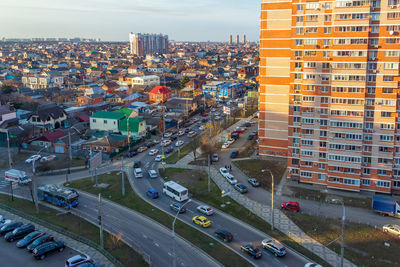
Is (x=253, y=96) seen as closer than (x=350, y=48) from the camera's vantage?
No

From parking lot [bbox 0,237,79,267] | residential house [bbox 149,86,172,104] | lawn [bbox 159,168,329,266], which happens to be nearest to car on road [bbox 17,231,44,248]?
parking lot [bbox 0,237,79,267]

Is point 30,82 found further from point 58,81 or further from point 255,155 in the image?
point 255,155

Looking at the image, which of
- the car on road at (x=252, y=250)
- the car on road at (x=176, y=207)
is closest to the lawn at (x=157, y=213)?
the car on road at (x=252, y=250)

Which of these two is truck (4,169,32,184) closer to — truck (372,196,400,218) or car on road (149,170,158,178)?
car on road (149,170,158,178)

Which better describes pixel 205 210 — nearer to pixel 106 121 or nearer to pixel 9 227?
pixel 9 227

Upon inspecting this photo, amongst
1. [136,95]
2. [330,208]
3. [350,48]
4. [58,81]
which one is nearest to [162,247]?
[330,208]

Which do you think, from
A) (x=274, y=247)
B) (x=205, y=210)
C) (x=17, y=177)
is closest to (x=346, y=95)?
(x=274, y=247)
